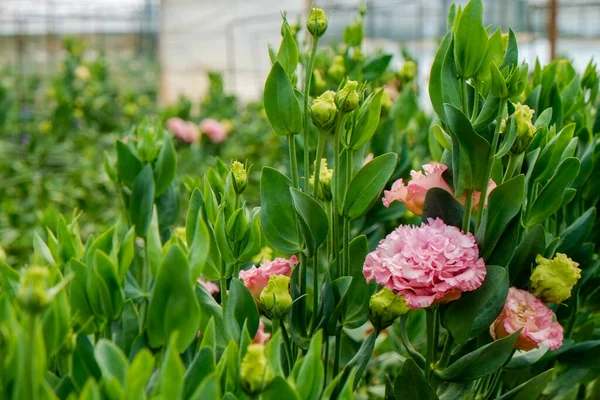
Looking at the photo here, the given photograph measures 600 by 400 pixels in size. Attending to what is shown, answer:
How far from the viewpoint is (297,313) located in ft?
2.25

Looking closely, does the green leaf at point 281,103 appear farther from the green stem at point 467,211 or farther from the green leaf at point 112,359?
the green leaf at point 112,359

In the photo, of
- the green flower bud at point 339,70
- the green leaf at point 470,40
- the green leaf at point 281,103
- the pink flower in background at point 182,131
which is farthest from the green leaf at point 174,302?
the pink flower in background at point 182,131

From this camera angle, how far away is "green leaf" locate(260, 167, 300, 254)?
0.68m

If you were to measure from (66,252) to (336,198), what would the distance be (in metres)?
0.22

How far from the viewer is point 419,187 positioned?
703mm

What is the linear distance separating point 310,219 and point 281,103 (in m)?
0.10

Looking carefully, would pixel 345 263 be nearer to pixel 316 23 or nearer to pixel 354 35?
pixel 316 23

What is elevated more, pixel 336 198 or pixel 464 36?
pixel 464 36

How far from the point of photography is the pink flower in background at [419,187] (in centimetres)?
70

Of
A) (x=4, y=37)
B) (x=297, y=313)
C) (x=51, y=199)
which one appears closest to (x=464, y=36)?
(x=297, y=313)

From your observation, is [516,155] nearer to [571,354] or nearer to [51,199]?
[571,354]

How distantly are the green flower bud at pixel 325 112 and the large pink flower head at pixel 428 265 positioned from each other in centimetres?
10

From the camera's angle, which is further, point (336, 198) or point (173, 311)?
point (336, 198)

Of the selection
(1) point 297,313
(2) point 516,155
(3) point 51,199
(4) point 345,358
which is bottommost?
(3) point 51,199
